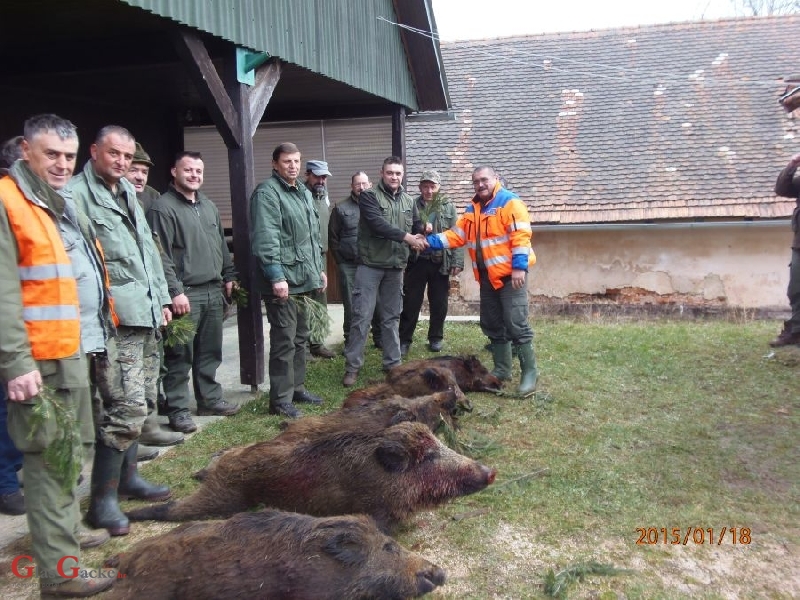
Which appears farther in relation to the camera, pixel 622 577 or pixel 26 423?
pixel 622 577

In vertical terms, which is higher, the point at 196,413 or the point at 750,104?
the point at 750,104

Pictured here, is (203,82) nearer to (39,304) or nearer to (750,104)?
(39,304)

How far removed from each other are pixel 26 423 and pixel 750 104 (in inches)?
643

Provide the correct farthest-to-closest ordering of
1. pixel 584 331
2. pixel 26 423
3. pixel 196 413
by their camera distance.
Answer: pixel 584 331, pixel 196 413, pixel 26 423

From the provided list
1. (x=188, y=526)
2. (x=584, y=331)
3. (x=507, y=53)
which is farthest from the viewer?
(x=507, y=53)

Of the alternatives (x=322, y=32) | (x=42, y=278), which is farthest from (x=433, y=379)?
(x=322, y=32)

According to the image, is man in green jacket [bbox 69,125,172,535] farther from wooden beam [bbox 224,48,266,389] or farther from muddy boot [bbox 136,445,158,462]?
wooden beam [bbox 224,48,266,389]

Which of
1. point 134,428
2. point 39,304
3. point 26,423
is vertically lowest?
point 134,428

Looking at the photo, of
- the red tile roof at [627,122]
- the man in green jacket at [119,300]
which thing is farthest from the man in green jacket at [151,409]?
the red tile roof at [627,122]

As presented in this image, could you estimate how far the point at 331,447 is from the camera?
3988mm

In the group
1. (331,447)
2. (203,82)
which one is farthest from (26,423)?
(203,82)

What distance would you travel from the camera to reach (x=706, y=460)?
16.1ft

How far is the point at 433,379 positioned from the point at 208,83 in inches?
129
